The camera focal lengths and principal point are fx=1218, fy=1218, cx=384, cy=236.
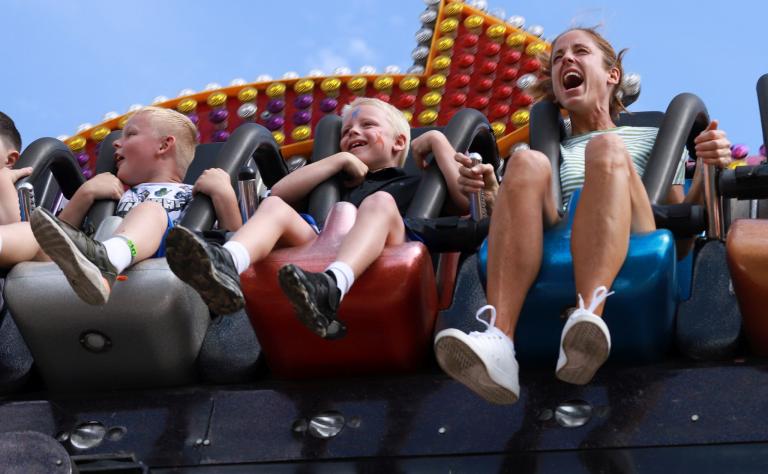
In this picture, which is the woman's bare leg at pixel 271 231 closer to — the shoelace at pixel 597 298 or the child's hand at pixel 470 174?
the child's hand at pixel 470 174

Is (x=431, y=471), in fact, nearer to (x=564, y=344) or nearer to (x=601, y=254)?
(x=564, y=344)

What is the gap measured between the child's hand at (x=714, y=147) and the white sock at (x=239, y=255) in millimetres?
873

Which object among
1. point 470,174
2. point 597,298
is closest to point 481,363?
point 597,298

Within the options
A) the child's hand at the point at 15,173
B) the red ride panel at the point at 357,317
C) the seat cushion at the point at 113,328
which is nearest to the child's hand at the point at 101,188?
the child's hand at the point at 15,173

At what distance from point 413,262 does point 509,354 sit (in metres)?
0.31

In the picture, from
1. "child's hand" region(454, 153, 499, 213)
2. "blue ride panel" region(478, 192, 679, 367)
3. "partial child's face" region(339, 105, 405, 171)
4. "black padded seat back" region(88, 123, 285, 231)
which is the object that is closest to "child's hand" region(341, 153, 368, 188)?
"partial child's face" region(339, 105, 405, 171)

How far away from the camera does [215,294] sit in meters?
2.01

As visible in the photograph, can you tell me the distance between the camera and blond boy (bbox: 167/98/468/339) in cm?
198

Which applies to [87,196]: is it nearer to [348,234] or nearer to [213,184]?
[213,184]

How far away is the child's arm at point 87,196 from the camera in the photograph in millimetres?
3031

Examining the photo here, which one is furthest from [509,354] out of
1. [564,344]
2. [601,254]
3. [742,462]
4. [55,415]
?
[55,415]

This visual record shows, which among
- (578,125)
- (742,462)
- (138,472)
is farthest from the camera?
(578,125)

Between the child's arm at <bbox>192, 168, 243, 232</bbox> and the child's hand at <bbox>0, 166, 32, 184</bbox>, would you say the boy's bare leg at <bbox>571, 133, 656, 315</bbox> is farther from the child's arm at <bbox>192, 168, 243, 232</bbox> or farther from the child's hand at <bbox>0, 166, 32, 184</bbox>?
the child's hand at <bbox>0, 166, 32, 184</bbox>

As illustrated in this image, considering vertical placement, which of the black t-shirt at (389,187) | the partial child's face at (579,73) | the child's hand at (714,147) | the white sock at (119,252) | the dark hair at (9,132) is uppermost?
the partial child's face at (579,73)
